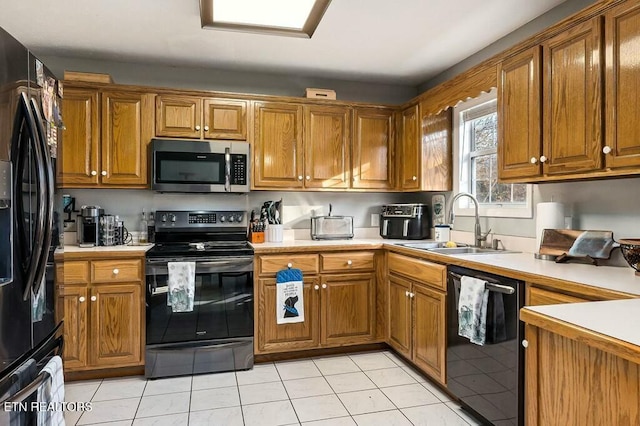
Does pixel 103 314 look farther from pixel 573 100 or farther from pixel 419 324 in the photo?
pixel 573 100

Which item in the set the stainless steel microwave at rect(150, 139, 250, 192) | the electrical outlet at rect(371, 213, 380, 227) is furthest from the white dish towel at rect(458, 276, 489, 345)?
the stainless steel microwave at rect(150, 139, 250, 192)

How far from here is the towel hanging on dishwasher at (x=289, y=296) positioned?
3.01m

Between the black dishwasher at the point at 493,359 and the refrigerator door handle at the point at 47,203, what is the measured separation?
1.98 metres

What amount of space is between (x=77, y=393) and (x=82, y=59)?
2.55 meters

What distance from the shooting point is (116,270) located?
2.75 metres

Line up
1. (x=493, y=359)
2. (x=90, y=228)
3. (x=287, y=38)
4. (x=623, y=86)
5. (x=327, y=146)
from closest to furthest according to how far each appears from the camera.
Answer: (x=623, y=86) → (x=493, y=359) → (x=287, y=38) → (x=90, y=228) → (x=327, y=146)

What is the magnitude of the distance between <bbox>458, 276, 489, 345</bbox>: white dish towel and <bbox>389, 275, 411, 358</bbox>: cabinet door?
2.16ft

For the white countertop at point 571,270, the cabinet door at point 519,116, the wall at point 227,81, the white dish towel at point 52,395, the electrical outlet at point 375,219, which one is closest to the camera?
the white dish towel at point 52,395

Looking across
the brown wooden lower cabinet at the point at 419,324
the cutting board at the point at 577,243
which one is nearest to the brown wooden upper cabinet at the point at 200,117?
the brown wooden lower cabinet at the point at 419,324

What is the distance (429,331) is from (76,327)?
2.37 meters

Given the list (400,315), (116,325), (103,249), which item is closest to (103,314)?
Result: (116,325)

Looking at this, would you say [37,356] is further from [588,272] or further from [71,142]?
[588,272]

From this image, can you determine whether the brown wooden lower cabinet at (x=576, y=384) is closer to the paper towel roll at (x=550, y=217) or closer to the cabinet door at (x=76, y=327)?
the paper towel roll at (x=550, y=217)

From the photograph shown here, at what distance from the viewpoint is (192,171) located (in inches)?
124
